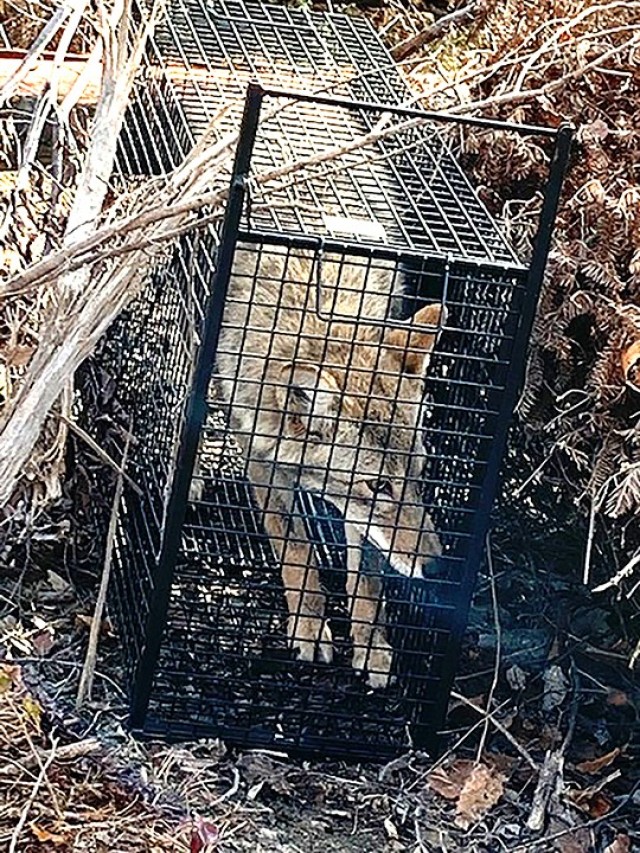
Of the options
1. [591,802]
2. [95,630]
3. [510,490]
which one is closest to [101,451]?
[95,630]

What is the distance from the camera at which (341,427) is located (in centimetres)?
397

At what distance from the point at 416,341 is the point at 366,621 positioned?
85 centimetres

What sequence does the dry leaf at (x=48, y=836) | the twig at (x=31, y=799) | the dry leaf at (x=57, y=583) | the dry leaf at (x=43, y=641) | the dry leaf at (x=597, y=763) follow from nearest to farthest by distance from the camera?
the twig at (x=31, y=799) → the dry leaf at (x=48, y=836) → the dry leaf at (x=597, y=763) → the dry leaf at (x=43, y=641) → the dry leaf at (x=57, y=583)

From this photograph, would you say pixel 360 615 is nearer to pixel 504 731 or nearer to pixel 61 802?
pixel 504 731

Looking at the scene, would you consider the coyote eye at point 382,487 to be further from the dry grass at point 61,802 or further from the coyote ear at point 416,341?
the dry grass at point 61,802

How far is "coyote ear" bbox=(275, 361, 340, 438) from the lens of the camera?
3762 mm

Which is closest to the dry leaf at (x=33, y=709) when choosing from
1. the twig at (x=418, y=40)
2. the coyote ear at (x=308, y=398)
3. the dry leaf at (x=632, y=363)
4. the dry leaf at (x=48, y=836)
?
the dry leaf at (x=48, y=836)

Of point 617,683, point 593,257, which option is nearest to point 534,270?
point 593,257

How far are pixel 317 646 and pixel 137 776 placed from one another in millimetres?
640

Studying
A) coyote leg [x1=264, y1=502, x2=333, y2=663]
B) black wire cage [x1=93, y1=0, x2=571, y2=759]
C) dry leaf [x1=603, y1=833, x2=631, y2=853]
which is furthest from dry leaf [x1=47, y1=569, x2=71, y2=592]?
dry leaf [x1=603, y1=833, x2=631, y2=853]

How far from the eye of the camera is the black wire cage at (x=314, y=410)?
356 cm

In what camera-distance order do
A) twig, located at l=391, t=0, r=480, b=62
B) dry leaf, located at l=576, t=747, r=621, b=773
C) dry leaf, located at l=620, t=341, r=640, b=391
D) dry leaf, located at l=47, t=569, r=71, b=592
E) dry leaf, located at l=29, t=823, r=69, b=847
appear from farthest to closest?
twig, located at l=391, t=0, r=480, b=62 < dry leaf, located at l=47, t=569, r=71, b=592 < dry leaf, located at l=576, t=747, r=621, b=773 < dry leaf, located at l=620, t=341, r=640, b=391 < dry leaf, located at l=29, t=823, r=69, b=847

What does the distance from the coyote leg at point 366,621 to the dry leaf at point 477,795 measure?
38 cm

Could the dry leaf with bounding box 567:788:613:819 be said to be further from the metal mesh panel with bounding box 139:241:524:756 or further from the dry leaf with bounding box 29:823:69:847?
the dry leaf with bounding box 29:823:69:847
